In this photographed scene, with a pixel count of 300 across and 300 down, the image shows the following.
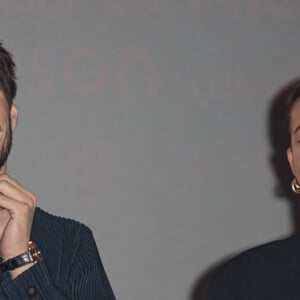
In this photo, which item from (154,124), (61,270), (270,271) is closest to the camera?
(61,270)

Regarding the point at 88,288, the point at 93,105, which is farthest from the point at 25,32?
the point at 88,288

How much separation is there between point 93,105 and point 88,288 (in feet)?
2.87

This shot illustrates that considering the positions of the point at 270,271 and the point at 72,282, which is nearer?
the point at 72,282

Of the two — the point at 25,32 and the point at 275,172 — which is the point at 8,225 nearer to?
the point at 25,32

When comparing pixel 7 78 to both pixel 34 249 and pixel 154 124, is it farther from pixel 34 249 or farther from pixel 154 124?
pixel 154 124

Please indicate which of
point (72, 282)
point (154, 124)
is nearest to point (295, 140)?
point (72, 282)

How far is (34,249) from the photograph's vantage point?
61.8 inches

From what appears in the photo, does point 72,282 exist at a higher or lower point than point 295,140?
lower

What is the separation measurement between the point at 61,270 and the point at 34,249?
10 centimetres

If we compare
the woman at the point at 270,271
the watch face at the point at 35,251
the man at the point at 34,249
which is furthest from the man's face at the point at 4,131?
the woman at the point at 270,271

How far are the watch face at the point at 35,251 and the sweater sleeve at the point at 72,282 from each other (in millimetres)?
12

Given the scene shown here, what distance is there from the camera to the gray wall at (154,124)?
2303 mm

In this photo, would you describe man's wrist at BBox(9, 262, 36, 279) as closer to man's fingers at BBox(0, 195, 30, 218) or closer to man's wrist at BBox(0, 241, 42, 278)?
man's wrist at BBox(0, 241, 42, 278)

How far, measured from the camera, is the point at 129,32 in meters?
2.42
